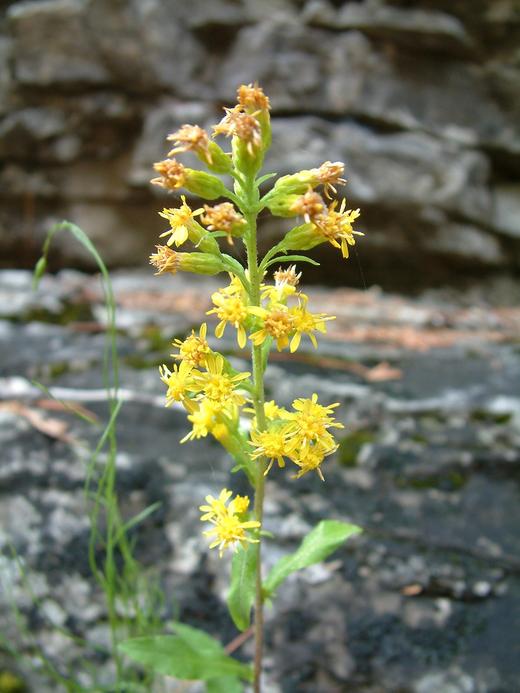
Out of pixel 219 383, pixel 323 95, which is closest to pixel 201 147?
pixel 219 383

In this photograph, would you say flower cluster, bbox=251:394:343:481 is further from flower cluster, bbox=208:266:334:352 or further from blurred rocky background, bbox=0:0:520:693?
blurred rocky background, bbox=0:0:520:693

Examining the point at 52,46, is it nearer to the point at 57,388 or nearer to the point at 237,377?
the point at 57,388

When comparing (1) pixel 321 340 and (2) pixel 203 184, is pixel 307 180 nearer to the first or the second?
(2) pixel 203 184

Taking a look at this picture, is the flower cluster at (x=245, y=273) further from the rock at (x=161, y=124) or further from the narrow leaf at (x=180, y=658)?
the rock at (x=161, y=124)

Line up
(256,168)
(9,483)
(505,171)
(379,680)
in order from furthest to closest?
(505,171)
(9,483)
(379,680)
(256,168)

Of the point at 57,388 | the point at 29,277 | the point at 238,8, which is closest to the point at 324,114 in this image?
the point at 238,8

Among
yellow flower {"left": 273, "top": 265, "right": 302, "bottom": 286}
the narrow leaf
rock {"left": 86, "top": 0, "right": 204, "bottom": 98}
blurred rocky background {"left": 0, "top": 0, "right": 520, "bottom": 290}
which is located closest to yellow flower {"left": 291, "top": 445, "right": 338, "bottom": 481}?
yellow flower {"left": 273, "top": 265, "right": 302, "bottom": 286}

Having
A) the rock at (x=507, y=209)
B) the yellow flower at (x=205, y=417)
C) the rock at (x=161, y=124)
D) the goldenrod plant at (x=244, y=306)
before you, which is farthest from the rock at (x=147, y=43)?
the yellow flower at (x=205, y=417)
